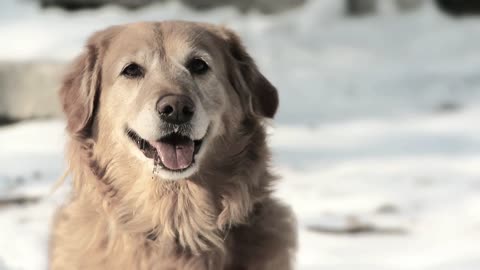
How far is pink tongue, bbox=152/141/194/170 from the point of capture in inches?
128

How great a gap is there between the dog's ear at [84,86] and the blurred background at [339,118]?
96cm

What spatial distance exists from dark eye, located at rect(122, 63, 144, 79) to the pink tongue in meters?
0.35

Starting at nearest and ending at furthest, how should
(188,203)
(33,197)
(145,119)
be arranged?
(145,119)
(188,203)
(33,197)

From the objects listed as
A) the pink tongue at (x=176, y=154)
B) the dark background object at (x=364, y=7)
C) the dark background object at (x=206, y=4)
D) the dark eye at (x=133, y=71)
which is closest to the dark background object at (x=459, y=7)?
the dark background object at (x=364, y=7)

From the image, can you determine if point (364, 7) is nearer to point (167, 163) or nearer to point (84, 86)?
point (84, 86)

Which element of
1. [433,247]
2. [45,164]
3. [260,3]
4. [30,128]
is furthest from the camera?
[260,3]

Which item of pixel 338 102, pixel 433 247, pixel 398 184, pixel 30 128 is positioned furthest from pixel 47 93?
pixel 433 247

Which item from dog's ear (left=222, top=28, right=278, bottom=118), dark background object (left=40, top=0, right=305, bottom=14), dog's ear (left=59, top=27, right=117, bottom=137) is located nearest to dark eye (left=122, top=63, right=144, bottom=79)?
dog's ear (left=59, top=27, right=117, bottom=137)

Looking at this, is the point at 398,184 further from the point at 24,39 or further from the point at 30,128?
the point at 24,39

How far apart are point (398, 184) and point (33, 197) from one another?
109 inches

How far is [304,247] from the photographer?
495 cm

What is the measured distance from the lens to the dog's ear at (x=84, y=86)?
3533mm

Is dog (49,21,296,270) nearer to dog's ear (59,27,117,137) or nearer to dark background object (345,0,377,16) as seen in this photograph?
dog's ear (59,27,117,137)

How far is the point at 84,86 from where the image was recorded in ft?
11.7
